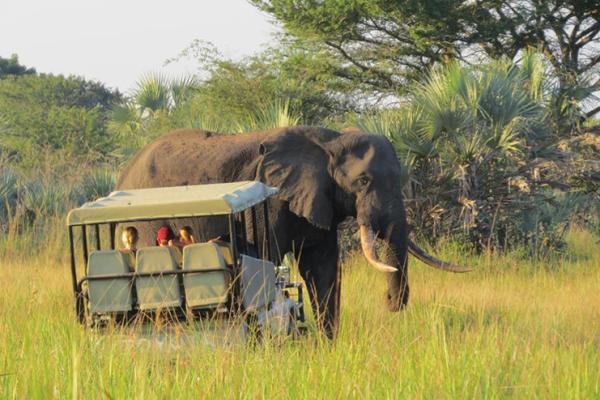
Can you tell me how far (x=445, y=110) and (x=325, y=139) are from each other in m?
3.92

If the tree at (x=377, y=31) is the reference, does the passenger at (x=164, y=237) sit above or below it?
below

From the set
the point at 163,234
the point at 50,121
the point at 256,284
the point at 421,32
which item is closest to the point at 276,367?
the point at 256,284

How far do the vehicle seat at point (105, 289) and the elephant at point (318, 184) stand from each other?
10.6 ft

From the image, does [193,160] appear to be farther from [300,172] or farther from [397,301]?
[397,301]

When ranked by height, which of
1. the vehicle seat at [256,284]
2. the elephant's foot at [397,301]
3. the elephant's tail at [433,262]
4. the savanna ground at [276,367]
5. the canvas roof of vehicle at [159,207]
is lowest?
the elephant's foot at [397,301]

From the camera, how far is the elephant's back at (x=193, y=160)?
11945 millimetres

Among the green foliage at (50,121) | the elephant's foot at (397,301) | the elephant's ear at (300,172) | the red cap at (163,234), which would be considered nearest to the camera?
the red cap at (163,234)

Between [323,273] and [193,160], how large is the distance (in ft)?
6.13

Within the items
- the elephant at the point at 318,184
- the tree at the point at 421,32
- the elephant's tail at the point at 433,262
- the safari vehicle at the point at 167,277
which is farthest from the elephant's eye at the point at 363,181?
the tree at the point at 421,32

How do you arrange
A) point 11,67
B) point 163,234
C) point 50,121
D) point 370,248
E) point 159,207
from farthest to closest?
point 11,67 → point 50,121 → point 370,248 → point 163,234 → point 159,207

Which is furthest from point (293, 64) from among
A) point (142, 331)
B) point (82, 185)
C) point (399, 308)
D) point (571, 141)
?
point (142, 331)

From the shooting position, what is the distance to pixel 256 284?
26.4ft

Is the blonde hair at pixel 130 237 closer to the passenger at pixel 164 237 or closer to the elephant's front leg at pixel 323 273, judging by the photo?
the passenger at pixel 164 237

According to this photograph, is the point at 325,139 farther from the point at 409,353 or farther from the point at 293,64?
the point at 293,64
